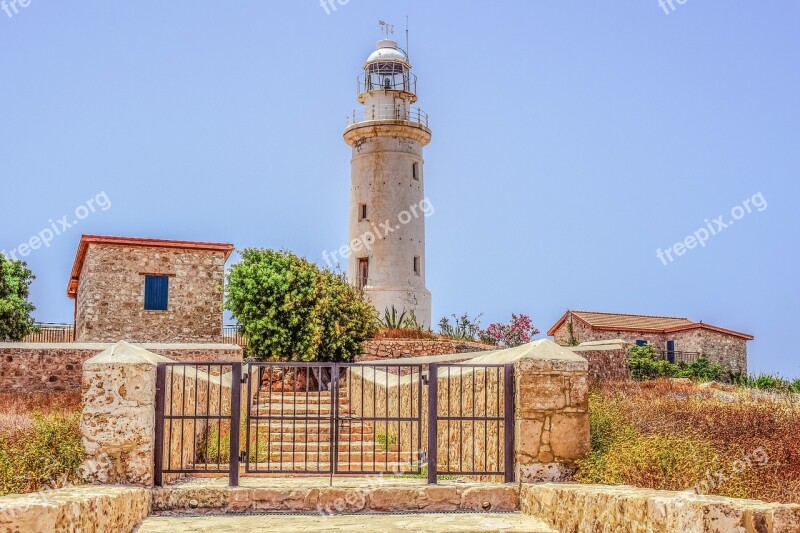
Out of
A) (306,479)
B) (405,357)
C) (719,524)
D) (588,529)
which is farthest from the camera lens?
(405,357)

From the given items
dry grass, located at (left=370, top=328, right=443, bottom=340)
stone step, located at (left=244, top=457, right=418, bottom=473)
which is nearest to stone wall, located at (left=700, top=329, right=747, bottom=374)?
dry grass, located at (left=370, top=328, right=443, bottom=340)

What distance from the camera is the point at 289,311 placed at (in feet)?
78.2

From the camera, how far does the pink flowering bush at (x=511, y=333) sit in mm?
34750

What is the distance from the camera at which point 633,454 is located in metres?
8.02

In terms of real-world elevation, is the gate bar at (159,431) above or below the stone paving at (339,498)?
above

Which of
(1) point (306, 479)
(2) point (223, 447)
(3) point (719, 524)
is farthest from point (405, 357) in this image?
(3) point (719, 524)

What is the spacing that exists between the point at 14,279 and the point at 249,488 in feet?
74.1

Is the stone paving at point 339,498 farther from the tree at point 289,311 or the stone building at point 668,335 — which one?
the stone building at point 668,335

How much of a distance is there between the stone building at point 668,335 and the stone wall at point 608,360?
8.75 metres

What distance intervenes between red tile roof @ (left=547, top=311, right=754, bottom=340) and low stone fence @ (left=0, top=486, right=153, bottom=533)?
101 feet

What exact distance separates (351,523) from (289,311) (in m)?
15.9

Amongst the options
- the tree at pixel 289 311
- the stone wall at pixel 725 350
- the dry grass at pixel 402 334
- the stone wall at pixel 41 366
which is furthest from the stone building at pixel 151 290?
the stone wall at pixel 725 350

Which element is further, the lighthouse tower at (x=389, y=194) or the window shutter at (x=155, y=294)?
the lighthouse tower at (x=389, y=194)

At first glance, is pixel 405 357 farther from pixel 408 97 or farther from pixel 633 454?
pixel 633 454
